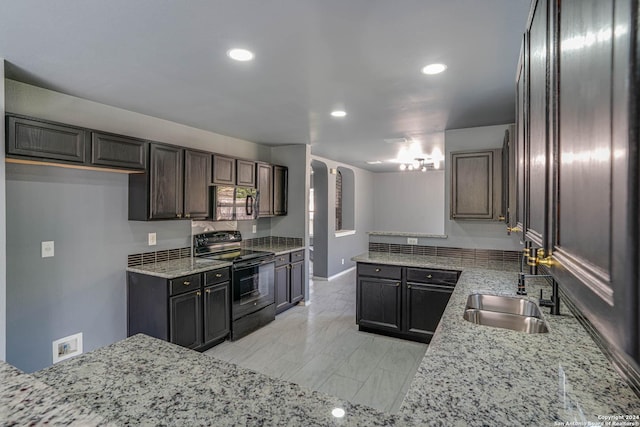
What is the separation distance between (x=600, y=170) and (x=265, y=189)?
4543 millimetres

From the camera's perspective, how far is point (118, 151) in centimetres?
301

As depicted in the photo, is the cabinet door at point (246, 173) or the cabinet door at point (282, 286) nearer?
the cabinet door at point (246, 173)

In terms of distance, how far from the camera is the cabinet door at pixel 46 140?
2.33 m

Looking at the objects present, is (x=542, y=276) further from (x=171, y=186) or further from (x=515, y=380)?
(x=171, y=186)

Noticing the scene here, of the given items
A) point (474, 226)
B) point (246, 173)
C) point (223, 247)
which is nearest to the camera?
point (474, 226)

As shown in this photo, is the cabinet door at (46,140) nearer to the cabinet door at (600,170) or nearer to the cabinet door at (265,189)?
the cabinet door at (265,189)

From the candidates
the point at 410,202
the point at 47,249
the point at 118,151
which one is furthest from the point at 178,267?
the point at 410,202

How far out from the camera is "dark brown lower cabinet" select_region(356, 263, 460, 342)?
11.6ft

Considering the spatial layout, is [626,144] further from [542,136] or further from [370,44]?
[370,44]

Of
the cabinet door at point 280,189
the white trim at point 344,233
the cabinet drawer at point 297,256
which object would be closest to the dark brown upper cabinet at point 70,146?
the cabinet door at point 280,189

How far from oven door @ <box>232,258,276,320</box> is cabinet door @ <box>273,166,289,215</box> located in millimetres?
996

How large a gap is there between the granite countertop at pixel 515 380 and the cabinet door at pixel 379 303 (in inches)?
77.0

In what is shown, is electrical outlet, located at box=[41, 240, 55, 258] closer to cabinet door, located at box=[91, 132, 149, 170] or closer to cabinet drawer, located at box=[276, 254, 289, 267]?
Result: cabinet door, located at box=[91, 132, 149, 170]

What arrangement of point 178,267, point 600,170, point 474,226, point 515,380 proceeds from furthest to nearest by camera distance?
point 474,226 → point 178,267 → point 515,380 → point 600,170
